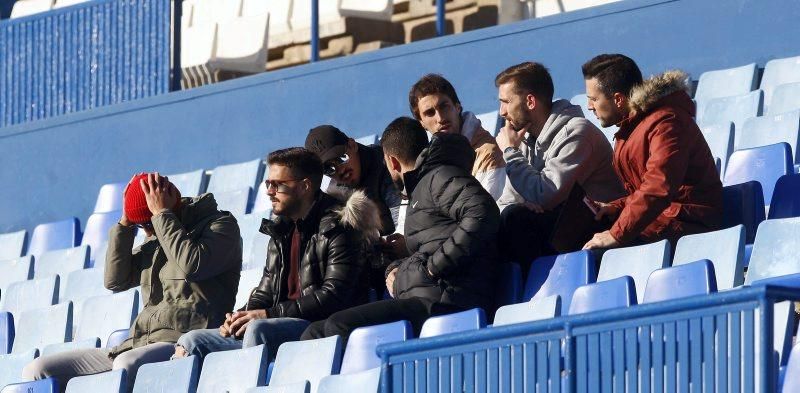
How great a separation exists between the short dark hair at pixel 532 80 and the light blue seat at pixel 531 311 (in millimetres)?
1237

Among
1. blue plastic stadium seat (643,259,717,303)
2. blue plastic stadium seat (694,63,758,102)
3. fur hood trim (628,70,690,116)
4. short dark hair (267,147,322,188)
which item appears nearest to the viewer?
blue plastic stadium seat (643,259,717,303)

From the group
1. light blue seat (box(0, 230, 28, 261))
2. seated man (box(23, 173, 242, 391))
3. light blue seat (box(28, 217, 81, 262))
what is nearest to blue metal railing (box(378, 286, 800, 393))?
seated man (box(23, 173, 242, 391))

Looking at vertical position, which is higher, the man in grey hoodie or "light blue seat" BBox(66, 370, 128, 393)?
the man in grey hoodie

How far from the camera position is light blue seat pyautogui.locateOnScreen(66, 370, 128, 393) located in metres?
6.29

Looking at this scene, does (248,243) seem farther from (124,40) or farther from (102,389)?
(124,40)

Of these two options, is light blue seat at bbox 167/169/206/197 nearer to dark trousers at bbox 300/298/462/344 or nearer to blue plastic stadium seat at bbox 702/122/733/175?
blue plastic stadium seat at bbox 702/122/733/175

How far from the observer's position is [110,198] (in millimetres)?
10117

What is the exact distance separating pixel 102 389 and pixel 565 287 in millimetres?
1783

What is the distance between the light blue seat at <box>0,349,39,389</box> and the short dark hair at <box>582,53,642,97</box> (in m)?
2.75

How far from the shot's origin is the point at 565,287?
584 centimetres

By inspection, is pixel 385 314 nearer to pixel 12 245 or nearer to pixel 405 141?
pixel 405 141

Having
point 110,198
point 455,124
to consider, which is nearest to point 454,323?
point 455,124

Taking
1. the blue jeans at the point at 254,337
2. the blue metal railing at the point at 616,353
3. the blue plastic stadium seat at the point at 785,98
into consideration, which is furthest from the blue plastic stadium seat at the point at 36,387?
the blue plastic stadium seat at the point at 785,98

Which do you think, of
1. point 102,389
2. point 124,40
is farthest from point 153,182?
point 124,40
